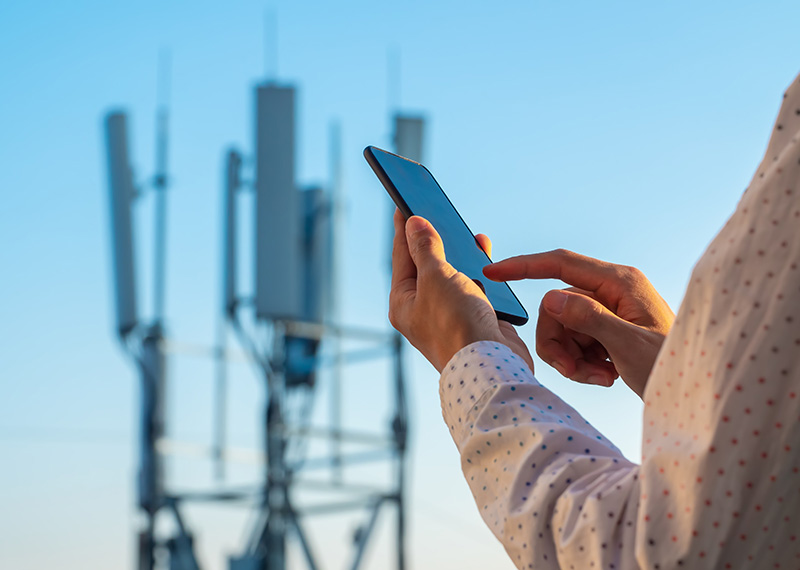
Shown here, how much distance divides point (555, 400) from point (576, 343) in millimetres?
740

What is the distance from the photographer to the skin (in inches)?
45.6

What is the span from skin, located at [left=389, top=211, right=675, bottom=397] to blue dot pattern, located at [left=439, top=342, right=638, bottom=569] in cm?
12

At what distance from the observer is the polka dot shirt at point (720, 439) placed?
2.34 feet

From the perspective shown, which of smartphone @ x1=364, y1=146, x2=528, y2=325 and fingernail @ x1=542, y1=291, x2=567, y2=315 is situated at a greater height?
smartphone @ x1=364, y1=146, x2=528, y2=325

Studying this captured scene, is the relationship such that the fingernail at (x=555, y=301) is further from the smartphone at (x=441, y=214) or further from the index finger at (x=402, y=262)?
the index finger at (x=402, y=262)

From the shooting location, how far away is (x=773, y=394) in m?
0.71

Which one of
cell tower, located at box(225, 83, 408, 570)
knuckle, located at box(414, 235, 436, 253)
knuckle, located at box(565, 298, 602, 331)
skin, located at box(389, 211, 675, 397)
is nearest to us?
skin, located at box(389, 211, 675, 397)

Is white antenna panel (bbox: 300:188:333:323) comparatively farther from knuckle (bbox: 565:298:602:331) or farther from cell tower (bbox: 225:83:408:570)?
knuckle (bbox: 565:298:602:331)

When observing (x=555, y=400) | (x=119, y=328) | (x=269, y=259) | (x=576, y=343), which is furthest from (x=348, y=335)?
(x=555, y=400)

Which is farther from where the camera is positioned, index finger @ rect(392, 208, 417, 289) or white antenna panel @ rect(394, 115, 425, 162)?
white antenna panel @ rect(394, 115, 425, 162)

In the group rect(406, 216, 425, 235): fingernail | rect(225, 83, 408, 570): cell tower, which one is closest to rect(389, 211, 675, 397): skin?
rect(406, 216, 425, 235): fingernail

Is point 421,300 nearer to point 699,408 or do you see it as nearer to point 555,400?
point 555,400

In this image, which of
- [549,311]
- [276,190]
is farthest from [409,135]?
[549,311]

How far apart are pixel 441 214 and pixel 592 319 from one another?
330mm
